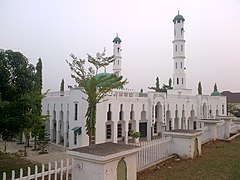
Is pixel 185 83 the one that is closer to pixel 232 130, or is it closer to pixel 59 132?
pixel 232 130

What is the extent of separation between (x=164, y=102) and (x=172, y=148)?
1528 cm

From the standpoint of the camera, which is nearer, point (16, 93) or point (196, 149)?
point (16, 93)

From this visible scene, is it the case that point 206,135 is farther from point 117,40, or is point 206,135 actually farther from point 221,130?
point 117,40

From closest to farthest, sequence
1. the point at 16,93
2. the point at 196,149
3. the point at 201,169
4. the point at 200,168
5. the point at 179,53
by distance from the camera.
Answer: the point at 16,93 < the point at 201,169 < the point at 200,168 < the point at 196,149 < the point at 179,53

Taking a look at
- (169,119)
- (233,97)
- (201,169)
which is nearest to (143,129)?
(169,119)

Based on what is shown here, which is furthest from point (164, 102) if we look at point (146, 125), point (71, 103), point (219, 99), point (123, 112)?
point (219, 99)

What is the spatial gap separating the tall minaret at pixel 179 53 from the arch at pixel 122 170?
82.8ft

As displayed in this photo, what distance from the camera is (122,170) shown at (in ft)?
18.6

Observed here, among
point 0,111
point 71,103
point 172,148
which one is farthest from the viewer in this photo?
point 71,103

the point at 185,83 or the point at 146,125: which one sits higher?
the point at 185,83

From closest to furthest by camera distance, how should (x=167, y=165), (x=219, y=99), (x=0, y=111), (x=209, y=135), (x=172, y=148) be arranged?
1. (x=0, y=111)
2. (x=167, y=165)
3. (x=172, y=148)
4. (x=209, y=135)
5. (x=219, y=99)

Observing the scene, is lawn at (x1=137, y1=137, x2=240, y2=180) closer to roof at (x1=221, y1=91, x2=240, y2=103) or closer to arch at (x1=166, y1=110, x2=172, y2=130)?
arch at (x1=166, y1=110, x2=172, y2=130)

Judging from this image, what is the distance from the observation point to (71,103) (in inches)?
736

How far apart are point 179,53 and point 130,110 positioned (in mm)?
12957
